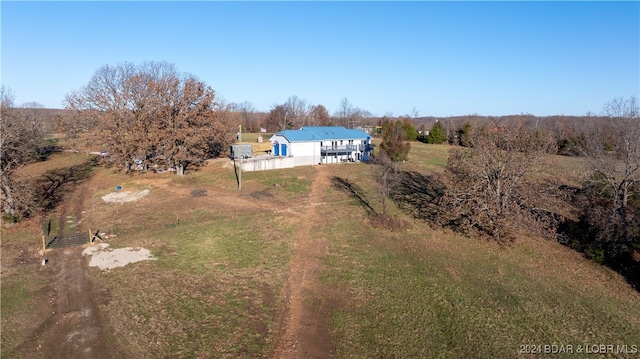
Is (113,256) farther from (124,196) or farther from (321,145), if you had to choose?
(321,145)

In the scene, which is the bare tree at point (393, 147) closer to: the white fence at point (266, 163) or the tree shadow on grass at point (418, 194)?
the tree shadow on grass at point (418, 194)

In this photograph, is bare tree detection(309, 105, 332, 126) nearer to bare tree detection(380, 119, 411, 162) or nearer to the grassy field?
bare tree detection(380, 119, 411, 162)

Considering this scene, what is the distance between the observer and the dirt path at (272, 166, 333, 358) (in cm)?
1396

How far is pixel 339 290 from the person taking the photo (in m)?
18.4

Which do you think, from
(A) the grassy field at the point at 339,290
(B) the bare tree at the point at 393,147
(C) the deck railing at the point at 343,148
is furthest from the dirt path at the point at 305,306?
(C) the deck railing at the point at 343,148

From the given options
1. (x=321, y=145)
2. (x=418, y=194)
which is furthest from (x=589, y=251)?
(x=321, y=145)

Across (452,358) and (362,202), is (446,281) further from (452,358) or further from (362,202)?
(362,202)

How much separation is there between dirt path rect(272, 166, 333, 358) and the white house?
25.1 metres

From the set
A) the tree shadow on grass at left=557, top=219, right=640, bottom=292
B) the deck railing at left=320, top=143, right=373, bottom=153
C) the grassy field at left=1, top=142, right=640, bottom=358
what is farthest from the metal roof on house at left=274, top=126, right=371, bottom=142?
the tree shadow on grass at left=557, top=219, right=640, bottom=292

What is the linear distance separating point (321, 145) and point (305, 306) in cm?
3740

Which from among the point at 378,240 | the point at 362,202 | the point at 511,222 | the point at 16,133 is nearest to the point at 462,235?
the point at 511,222

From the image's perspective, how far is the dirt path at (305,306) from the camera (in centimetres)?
1396

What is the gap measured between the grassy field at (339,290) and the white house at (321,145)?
21.9m

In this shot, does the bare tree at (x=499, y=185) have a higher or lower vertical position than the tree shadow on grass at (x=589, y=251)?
higher
